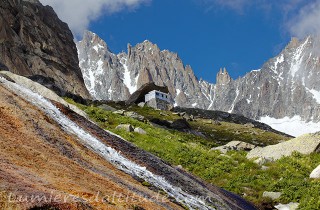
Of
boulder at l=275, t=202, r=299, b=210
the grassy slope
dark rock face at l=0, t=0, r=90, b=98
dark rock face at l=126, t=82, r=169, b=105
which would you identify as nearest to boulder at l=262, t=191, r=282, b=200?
the grassy slope

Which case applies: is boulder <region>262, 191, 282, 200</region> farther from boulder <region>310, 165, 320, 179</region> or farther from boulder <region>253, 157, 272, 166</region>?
boulder <region>253, 157, 272, 166</region>

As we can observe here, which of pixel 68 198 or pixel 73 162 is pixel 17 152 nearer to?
pixel 73 162

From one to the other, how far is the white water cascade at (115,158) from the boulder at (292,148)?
2069 centimetres


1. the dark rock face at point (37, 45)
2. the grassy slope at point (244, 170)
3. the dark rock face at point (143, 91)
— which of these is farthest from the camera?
the dark rock face at point (143, 91)

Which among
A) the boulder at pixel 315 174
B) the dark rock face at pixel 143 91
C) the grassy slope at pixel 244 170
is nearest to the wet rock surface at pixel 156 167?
the grassy slope at pixel 244 170

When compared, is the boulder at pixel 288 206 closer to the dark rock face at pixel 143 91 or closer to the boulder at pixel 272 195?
the boulder at pixel 272 195

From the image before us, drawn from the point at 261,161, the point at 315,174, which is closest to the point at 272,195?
the point at 315,174

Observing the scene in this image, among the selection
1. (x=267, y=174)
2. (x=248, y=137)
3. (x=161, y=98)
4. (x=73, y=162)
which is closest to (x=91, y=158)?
(x=73, y=162)

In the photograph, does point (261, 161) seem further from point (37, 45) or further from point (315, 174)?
point (37, 45)

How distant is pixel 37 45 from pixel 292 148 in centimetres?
11631

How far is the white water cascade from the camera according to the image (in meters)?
16.1

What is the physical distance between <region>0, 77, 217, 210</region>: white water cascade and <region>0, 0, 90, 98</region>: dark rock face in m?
98.6

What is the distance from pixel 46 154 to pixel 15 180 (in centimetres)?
299

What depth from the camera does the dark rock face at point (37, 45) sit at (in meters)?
122
